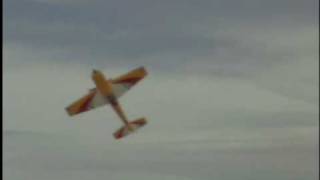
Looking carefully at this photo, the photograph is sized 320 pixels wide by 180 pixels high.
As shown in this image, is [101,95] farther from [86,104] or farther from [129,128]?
[129,128]

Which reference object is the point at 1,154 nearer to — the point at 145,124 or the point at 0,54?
the point at 0,54

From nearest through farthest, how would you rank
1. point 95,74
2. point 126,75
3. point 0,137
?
point 0,137 → point 95,74 → point 126,75

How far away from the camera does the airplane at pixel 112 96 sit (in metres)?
119

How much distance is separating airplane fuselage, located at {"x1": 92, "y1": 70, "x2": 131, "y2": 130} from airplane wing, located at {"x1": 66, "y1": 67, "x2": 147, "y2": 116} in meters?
0.91

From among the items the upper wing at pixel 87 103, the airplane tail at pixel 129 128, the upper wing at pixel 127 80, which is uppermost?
the upper wing at pixel 127 80

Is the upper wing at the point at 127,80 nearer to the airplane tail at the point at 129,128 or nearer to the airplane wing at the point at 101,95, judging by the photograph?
the airplane wing at the point at 101,95

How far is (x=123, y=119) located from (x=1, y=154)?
61.4 metres

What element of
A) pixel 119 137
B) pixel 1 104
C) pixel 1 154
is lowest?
pixel 1 154

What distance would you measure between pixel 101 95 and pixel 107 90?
5.47 feet

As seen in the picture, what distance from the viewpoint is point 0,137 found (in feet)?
194

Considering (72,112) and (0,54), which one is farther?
(72,112)

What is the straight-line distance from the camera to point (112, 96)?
120438 millimetres

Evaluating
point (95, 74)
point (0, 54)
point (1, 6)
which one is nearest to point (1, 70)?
point (0, 54)

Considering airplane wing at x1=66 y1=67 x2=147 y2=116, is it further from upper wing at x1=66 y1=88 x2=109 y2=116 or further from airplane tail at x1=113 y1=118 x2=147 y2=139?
airplane tail at x1=113 y1=118 x2=147 y2=139
